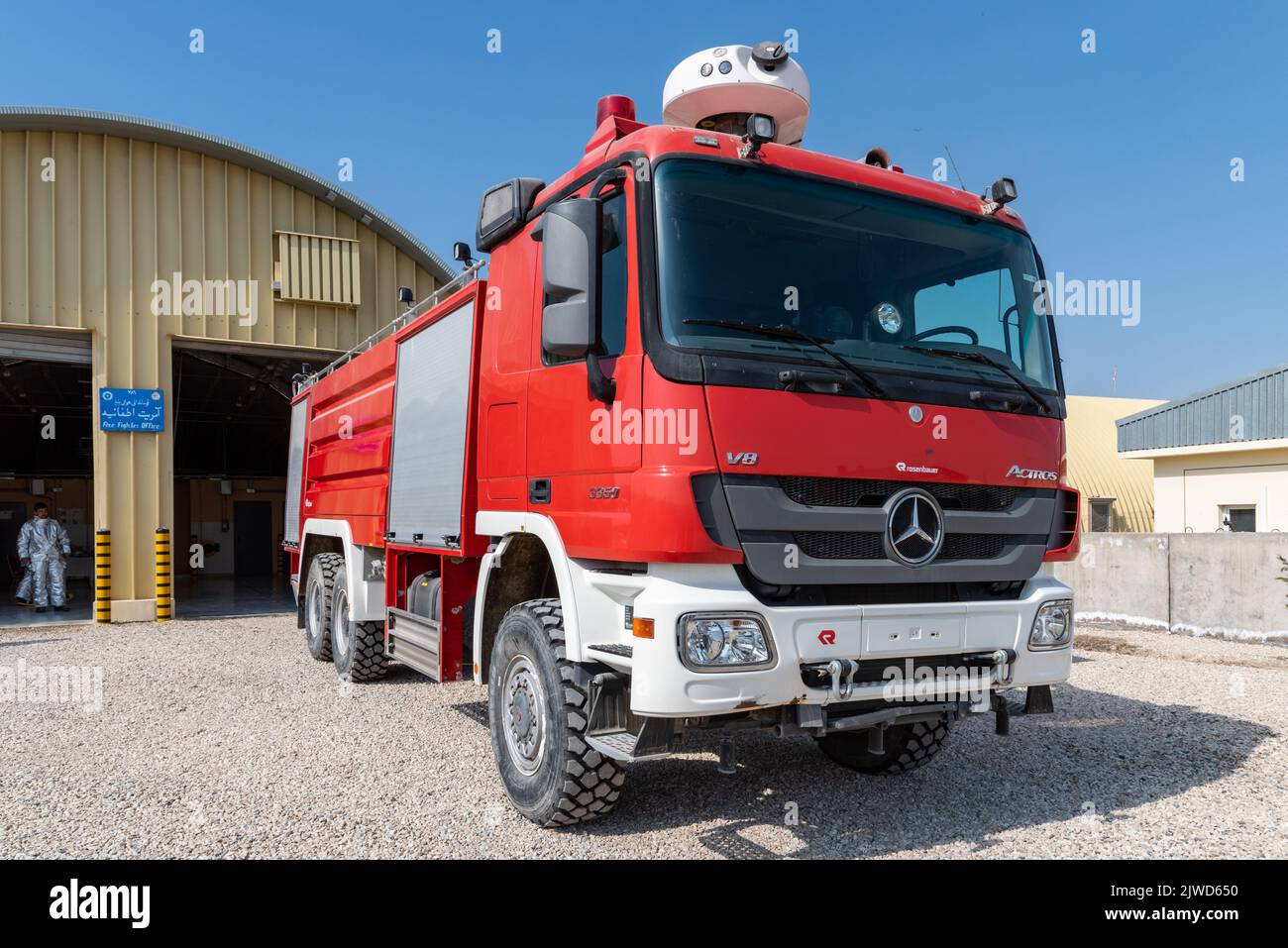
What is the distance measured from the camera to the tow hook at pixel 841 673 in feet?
12.0

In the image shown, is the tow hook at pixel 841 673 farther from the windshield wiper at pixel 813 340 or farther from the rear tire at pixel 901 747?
the rear tire at pixel 901 747

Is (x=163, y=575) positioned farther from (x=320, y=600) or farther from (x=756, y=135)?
(x=756, y=135)

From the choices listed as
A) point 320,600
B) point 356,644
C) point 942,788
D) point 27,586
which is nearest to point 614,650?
point 942,788

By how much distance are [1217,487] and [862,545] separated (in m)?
16.7

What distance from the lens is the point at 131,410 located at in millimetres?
13492

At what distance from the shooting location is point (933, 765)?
5.55 m

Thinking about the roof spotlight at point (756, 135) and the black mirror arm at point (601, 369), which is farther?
the roof spotlight at point (756, 135)

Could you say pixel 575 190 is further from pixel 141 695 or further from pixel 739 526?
pixel 141 695

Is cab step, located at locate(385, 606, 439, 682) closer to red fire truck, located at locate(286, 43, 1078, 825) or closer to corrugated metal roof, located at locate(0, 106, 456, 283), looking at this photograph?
red fire truck, located at locate(286, 43, 1078, 825)

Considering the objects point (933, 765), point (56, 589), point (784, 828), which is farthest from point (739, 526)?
point (56, 589)

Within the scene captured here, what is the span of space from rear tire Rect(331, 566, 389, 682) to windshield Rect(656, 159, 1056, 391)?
5.06m

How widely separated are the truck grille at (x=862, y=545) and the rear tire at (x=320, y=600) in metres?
5.93

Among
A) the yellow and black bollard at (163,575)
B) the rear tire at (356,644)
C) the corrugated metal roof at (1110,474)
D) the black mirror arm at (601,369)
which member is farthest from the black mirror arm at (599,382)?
the corrugated metal roof at (1110,474)

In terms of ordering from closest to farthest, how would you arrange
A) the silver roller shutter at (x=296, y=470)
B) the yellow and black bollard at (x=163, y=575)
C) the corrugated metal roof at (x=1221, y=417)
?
the silver roller shutter at (x=296, y=470)
the yellow and black bollard at (x=163, y=575)
the corrugated metal roof at (x=1221, y=417)
